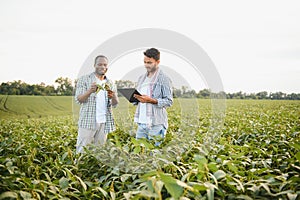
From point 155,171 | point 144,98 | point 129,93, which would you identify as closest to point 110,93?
point 129,93

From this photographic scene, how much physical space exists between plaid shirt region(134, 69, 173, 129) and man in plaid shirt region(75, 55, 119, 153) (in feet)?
1.19

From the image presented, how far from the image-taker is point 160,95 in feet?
12.1

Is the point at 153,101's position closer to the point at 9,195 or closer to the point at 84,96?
the point at 84,96

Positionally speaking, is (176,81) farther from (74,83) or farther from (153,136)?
(74,83)

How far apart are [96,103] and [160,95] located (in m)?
0.74

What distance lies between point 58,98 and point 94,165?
38.1 ft

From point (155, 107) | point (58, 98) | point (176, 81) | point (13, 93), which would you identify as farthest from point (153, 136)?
point (58, 98)

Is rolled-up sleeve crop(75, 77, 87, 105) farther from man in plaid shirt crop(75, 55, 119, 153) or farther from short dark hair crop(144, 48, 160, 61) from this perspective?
short dark hair crop(144, 48, 160, 61)

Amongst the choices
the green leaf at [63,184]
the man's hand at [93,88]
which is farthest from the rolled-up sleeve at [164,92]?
the green leaf at [63,184]

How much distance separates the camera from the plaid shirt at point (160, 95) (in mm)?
3631

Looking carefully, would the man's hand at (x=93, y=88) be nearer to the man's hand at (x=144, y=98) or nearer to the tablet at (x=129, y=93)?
the tablet at (x=129, y=93)

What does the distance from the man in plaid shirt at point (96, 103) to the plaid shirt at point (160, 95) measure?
0.36m

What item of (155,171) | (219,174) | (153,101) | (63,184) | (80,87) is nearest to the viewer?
(155,171)

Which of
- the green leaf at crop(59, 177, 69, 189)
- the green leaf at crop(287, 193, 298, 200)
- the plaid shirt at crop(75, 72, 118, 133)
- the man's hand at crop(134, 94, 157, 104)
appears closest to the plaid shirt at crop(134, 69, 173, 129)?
the man's hand at crop(134, 94, 157, 104)
